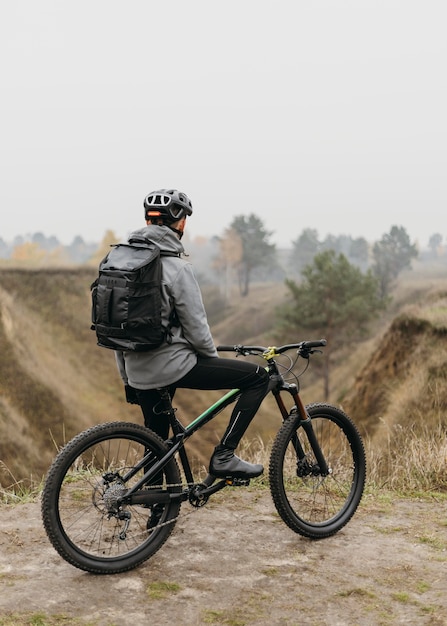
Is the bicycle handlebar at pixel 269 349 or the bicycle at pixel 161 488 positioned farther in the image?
the bicycle handlebar at pixel 269 349

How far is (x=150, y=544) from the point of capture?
445 cm

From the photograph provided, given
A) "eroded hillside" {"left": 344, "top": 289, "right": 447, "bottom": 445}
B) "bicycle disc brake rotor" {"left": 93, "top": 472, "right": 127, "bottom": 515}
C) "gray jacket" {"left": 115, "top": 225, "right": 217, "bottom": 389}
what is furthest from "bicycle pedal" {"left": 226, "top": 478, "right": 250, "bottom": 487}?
"eroded hillside" {"left": 344, "top": 289, "right": 447, "bottom": 445}

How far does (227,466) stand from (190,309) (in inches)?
48.4

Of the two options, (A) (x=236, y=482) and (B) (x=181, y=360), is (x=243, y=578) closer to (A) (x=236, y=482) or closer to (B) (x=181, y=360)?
(A) (x=236, y=482)

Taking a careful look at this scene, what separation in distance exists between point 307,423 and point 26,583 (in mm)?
2331

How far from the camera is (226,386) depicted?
15.3 ft

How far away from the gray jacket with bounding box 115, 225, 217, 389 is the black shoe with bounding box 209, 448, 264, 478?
2.39 feet

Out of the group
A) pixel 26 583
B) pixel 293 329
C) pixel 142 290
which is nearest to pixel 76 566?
pixel 26 583

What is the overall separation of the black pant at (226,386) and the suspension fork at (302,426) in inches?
12.2

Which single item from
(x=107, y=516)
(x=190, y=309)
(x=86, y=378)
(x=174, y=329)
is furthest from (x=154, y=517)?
(x=86, y=378)

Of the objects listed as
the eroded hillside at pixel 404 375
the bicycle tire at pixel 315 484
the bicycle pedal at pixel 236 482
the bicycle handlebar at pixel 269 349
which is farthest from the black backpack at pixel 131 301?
the eroded hillside at pixel 404 375

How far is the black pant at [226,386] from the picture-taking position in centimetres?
448

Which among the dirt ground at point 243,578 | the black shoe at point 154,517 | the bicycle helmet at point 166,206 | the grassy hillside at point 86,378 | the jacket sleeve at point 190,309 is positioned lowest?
the grassy hillside at point 86,378

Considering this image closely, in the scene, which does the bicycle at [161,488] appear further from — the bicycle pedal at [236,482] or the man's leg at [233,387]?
the man's leg at [233,387]
